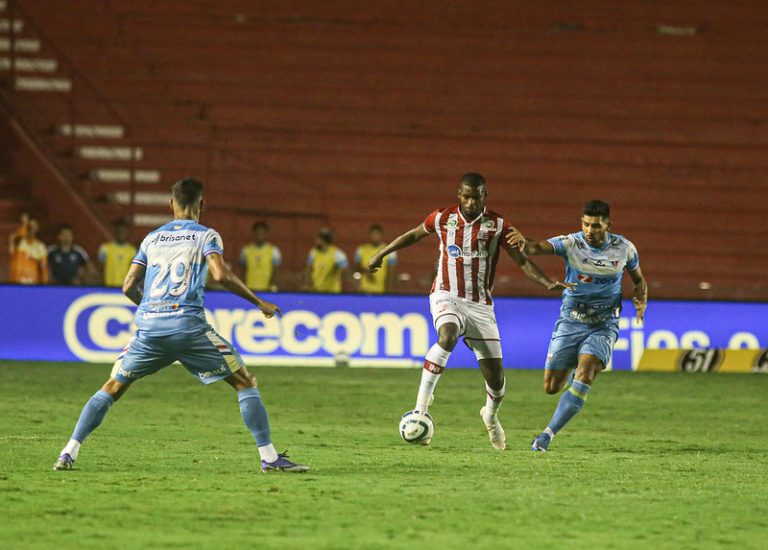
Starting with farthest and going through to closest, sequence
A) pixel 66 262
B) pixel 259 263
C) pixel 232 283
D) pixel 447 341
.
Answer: pixel 259 263 < pixel 66 262 < pixel 447 341 < pixel 232 283

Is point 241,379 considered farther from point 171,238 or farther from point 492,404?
point 492,404

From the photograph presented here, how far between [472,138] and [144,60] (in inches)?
256

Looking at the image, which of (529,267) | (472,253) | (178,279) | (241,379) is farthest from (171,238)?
(529,267)

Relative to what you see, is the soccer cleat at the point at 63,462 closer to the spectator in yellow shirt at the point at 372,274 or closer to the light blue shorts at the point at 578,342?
the light blue shorts at the point at 578,342

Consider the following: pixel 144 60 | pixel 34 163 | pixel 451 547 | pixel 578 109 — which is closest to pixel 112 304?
pixel 34 163

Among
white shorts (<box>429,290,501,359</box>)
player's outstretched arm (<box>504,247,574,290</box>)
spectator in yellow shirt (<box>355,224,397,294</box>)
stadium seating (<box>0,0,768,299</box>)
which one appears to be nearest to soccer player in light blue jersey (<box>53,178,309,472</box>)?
white shorts (<box>429,290,501,359</box>)

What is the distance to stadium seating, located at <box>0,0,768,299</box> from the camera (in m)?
24.7

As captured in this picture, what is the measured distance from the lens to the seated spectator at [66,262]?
20.1 m

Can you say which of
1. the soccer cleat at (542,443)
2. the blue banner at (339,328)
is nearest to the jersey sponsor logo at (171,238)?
the soccer cleat at (542,443)

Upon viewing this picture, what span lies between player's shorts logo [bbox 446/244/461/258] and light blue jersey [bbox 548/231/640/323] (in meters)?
0.84

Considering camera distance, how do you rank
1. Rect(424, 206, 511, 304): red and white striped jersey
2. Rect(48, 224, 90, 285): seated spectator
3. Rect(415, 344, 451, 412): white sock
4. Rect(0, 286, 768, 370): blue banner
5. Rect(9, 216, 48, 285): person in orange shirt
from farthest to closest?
Rect(9, 216, 48, 285): person in orange shirt < Rect(48, 224, 90, 285): seated spectator < Rect(0, 286, 768, 370): blue banner < Rect(424, 206, 511, 304): red and white striped jersey < Rect(415, 344, 451, 412): white sock

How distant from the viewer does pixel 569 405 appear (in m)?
10.3

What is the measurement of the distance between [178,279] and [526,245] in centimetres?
325

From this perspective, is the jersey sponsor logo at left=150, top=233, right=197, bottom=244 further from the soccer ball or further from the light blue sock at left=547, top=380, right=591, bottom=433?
the light blue sock at left=547, top=380, right=591, bottom=433
